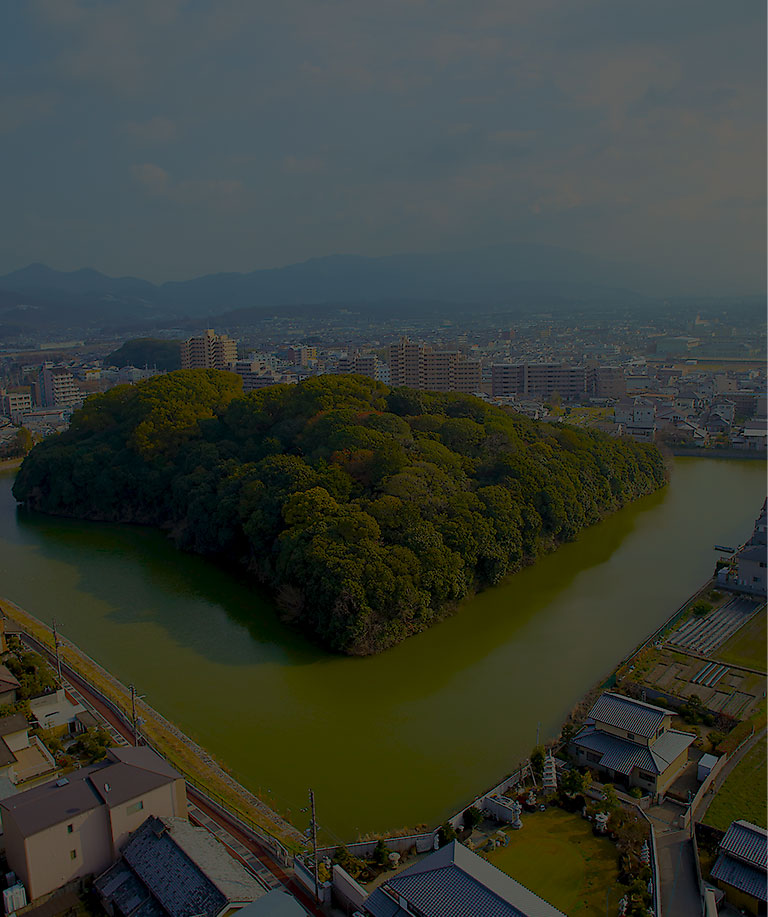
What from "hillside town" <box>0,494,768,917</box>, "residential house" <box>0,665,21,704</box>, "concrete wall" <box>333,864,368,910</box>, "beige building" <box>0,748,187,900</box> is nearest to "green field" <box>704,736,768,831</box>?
"hillside town" <box>0,494,768,917</box>

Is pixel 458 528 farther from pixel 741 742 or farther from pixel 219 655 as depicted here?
pixel 741 742

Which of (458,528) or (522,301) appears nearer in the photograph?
(458,528)

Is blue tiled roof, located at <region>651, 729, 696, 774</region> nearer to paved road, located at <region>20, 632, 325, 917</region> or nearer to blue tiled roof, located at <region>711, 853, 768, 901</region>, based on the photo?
blue tiled roof, located at <region>711, 853, 768, 901</region>

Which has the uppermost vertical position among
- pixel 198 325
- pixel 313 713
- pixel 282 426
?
pixel 198 325

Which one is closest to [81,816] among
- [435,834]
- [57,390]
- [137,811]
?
[137,811]

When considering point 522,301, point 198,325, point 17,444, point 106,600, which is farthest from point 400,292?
point 106,600

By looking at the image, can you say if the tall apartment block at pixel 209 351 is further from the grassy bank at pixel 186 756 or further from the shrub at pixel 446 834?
the shrub at pixel 446 834

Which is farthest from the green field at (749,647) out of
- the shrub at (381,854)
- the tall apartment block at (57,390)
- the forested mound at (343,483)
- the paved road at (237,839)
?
the tall apartment block at (57,390)
